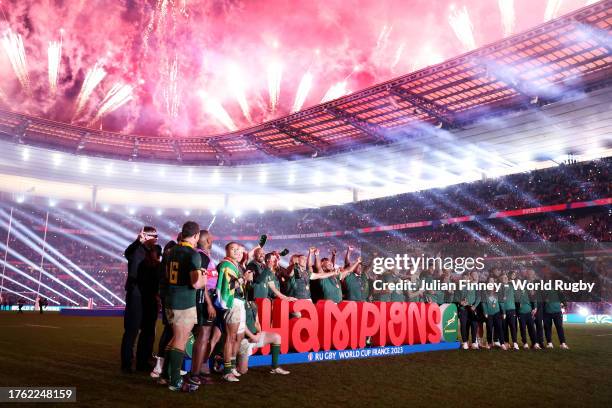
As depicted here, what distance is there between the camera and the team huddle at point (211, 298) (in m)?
6.04

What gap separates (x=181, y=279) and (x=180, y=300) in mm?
249

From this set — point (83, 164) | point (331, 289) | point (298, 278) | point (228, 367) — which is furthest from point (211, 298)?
point (83, 164)

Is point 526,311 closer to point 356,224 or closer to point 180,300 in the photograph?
point 180,300

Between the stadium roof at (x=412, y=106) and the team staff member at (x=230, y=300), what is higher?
the stadium roof at (x=412, y=106)

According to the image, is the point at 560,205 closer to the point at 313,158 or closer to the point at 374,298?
the point at 313,158

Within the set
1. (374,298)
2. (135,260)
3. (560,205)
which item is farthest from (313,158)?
(135,260)

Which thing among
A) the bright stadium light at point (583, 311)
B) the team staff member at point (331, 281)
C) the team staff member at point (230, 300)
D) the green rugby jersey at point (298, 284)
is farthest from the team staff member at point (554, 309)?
the bright stadium light at point (583, 311)

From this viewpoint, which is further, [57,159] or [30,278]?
[57,159]

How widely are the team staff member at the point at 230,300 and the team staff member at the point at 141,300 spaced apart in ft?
4.53

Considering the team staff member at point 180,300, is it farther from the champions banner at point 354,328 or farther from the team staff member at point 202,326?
the champions banner at point 354,328

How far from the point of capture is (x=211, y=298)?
279 inches

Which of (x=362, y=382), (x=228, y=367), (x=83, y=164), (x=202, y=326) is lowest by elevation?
(x=362, y=382)

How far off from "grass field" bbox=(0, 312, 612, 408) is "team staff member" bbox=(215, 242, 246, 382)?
14.5 inches

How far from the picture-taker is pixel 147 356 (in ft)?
25.1
